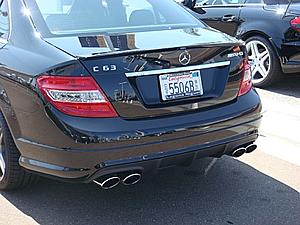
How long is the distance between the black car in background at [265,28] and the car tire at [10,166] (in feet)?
10.2

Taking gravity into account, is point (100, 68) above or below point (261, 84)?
above

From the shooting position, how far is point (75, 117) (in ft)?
8.82

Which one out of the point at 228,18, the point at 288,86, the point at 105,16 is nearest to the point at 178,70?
the point at 105,16

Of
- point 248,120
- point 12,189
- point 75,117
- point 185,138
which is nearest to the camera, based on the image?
point 75,117

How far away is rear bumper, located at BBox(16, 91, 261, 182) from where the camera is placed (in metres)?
2.70

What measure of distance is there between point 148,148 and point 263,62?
411cm

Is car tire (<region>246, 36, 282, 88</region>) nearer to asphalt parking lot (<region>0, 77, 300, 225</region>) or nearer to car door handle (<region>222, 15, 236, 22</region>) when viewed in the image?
car door handle (<region>222, 15, 236, 22</region>)

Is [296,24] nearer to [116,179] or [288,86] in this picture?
[288,86]

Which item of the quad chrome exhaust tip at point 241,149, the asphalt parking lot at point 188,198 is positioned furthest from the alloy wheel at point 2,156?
the quad chrome exhaust tip at point 241,149

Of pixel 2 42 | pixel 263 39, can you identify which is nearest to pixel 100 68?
pixel 2 42

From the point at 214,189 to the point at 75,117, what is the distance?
132cm

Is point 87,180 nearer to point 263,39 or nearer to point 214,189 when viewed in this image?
point 214,189

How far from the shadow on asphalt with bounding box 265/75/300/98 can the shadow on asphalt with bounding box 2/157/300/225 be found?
2.72 meters

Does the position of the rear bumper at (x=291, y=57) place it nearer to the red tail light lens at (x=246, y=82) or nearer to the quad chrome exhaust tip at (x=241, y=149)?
the red tail light lens at (x=246, y=82)
